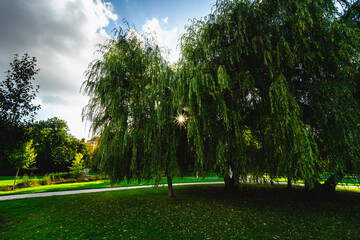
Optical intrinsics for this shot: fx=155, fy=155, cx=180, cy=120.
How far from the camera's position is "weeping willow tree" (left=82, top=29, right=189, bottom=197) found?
5.98 metres

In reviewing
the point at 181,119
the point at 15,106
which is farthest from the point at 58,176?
the point at 181,119

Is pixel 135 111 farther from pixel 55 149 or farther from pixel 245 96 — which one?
pixel 55 149

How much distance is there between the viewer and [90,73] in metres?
7.06

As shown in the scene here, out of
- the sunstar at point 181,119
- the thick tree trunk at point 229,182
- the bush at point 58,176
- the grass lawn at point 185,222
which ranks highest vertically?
the sunstar at point 181,119

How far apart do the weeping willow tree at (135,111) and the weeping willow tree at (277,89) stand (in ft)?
3.95

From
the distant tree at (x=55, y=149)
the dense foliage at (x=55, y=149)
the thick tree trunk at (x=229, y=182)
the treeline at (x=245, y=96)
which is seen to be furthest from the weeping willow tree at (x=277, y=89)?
the distant tree at (x=55, y=149)

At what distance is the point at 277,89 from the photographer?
4.59 metres

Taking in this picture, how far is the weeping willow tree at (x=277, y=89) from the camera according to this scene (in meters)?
4.48

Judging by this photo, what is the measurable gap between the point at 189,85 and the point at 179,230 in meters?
4.45

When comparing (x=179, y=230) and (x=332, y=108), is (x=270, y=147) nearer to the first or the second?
(x=332, y=108)

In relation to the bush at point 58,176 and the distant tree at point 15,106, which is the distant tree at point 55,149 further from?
the distant tree at point 15,106

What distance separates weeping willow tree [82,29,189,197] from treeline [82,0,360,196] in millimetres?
43

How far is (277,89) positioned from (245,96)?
1076 millimetres

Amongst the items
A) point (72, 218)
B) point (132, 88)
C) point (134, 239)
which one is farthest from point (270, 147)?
point (72, 218)
